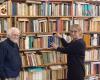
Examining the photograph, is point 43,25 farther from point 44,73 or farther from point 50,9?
point 44,73

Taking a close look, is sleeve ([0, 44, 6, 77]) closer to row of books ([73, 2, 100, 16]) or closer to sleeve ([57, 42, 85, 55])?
sleeve ([57, 42, 85, 55])

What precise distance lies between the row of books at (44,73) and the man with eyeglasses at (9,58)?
81cm

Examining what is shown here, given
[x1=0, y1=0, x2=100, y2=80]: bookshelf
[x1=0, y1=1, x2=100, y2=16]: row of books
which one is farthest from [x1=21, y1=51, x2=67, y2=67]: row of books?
[x1=0, y1=1, x2=100, y2=16]: row of books

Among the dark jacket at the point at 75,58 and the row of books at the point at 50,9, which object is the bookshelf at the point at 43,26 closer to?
the row of books at the point at 50,9

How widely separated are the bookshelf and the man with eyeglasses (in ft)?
2.15

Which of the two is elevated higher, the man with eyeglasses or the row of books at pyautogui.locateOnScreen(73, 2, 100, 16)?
the row of books at pyautogui.locateOnScreen(73, 2, 100, 16)

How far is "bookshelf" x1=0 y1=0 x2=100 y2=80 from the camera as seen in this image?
5.32 metres

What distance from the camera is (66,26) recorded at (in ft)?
19.0

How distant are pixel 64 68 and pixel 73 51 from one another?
80 cm

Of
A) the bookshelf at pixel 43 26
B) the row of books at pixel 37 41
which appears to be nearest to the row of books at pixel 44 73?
the bookshelf at pixel 43 26

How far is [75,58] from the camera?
5125mm

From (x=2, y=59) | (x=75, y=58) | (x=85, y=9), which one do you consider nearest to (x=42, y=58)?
(x=75, y=58)

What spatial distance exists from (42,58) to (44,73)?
0.29 metres

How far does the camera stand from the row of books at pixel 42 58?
545cm
